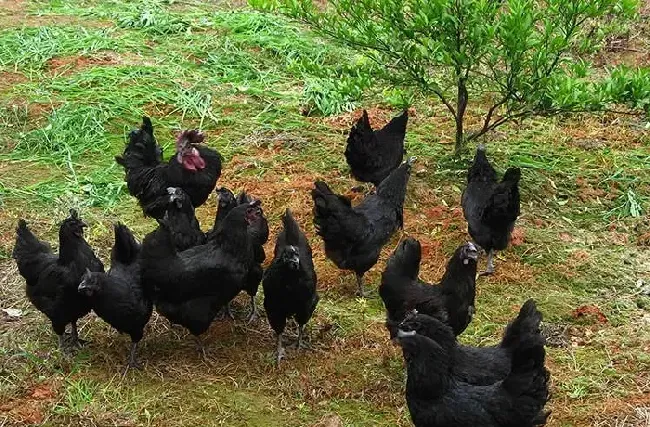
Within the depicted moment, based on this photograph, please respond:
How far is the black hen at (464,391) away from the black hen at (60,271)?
101 inches

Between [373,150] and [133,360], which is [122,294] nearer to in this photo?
[133,360]

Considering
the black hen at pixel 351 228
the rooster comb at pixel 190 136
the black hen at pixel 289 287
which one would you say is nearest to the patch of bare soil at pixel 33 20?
the rooster comb at pixel 190 136

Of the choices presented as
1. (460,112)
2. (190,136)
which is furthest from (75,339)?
(460,112)

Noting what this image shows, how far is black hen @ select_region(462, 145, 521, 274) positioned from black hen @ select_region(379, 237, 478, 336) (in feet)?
3.78

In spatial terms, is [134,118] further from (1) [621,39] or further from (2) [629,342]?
(1) [621,39]

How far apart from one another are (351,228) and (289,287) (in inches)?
47.4

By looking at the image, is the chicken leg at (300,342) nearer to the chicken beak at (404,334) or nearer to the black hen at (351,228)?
the black hen at (351,228)

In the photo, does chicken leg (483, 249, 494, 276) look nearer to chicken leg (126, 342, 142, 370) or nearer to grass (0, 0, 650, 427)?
grass (0, 0, 650, 427)

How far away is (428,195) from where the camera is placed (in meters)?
8.69

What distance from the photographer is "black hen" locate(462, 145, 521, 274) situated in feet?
23.0

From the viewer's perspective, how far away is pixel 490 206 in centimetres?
706

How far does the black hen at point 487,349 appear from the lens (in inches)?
194

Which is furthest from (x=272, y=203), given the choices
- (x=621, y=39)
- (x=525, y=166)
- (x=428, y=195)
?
(x=621, y=39)

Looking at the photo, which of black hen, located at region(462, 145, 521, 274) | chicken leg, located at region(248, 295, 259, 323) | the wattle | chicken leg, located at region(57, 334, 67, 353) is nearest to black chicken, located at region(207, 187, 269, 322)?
chicken leg, located at region(248, 295, 259, 323)
